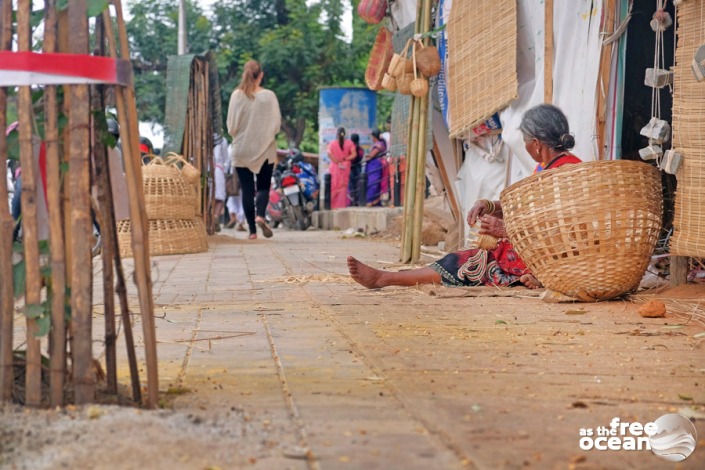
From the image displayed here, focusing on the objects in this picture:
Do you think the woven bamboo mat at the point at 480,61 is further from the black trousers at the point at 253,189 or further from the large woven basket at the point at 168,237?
the black trousers at the point at 253,189

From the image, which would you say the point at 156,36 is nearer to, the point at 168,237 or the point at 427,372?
the point at 168,237

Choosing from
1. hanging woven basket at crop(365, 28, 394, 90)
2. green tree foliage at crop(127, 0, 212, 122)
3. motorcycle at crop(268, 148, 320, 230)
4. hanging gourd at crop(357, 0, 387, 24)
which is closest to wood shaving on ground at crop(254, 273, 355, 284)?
hanging woven basket at crop(365, 28, 394, 90)

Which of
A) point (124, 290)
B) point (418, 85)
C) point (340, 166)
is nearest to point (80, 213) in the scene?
point (124, 290)

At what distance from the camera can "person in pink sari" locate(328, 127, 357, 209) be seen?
20.0 meters

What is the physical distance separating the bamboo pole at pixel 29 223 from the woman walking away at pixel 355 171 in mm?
17497

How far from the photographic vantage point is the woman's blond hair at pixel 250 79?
11760mm

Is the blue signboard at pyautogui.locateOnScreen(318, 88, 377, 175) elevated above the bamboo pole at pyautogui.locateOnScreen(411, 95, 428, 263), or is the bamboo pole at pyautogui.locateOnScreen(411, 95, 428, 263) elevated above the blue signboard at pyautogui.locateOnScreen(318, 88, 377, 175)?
the blue signboard at pyautogui.locateOnScreen(318, 88, 377, 175)

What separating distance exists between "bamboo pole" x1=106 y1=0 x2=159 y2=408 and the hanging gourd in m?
7.25

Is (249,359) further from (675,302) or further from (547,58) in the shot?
(547,58)

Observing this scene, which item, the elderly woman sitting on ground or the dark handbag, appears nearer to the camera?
the elderly woman sitting on ground

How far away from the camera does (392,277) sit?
20.0 feet

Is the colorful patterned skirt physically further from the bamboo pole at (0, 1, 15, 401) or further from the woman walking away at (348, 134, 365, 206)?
the woman walking away at (348, 134, 365, 206)

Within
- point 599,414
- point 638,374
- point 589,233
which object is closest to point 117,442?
point 599,414

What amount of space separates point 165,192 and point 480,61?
364 centimetres
